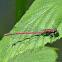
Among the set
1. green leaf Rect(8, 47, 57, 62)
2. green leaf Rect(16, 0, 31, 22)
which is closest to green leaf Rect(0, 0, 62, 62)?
green leaf Rect(8, 47, 57, 62)

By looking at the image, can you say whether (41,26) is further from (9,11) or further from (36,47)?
(9,11)

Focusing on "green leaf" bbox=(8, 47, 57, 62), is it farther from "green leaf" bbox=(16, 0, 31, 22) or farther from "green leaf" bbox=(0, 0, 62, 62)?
"green leaf" bbox=(16, 0, 31, 22)

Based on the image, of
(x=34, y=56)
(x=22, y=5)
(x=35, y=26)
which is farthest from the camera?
(x=22, y=5)

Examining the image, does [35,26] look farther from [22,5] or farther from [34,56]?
[22,5]

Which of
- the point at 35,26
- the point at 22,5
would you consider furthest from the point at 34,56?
the point at 22,5

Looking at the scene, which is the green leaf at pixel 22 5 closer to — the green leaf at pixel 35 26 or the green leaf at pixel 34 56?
the green leaf at pixel 35 26

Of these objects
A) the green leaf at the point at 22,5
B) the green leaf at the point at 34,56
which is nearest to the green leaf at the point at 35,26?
the green leaf at the point at 34,56

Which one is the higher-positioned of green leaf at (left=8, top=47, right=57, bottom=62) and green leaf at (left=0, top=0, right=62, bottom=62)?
green leaf at (left=0, top=0, right=62, bottom=62)

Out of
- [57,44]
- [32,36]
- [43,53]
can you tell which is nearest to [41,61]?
→ [43,53]

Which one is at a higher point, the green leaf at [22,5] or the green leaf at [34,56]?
the green leaf at [22,5]
